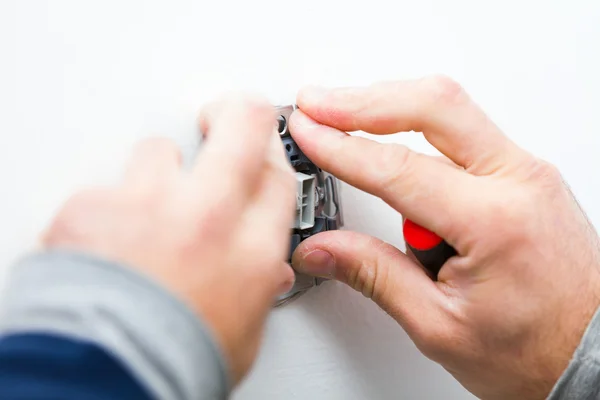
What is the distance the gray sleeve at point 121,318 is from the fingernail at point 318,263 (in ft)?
0.82

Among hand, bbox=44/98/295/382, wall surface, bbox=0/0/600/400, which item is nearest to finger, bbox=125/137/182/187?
hand, bbox=44/98/295/382

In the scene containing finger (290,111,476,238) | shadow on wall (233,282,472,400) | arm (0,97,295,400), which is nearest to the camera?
arm (0,97,295,400)

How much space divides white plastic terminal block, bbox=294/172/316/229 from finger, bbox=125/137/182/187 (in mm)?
160

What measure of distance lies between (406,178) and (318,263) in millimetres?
128

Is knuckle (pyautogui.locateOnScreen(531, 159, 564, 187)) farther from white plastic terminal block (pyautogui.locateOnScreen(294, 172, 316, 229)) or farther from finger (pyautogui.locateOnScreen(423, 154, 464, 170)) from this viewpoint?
white plastic terminal block (pyautogui.locateOnScreen(294, 172, 316, 229))

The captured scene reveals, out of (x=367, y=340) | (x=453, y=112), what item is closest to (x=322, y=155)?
(x=453, y=112)

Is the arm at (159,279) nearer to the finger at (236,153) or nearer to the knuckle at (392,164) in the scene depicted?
the finger at (236,153)

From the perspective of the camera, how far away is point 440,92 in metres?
0.50

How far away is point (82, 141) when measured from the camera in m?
0.50

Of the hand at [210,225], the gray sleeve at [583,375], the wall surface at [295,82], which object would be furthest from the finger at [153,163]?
the gray sleeve at [583,375]

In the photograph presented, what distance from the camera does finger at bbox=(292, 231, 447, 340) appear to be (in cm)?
52

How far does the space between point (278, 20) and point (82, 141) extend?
0.73ft

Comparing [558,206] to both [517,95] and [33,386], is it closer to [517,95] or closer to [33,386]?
[517,95]

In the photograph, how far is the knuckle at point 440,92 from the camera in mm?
500
